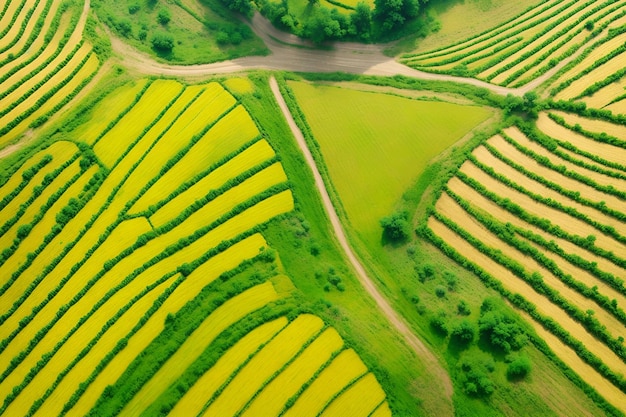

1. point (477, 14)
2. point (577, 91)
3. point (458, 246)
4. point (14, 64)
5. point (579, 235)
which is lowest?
point (579, 235)

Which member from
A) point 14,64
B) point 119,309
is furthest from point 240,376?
point 14,64

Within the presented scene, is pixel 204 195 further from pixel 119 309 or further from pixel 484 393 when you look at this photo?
pixel 484 393

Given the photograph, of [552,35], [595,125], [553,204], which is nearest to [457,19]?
[552,35]

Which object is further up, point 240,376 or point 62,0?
point 62,0

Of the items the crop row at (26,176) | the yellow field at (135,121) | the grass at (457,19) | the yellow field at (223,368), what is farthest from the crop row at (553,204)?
the crop row at (26,176)

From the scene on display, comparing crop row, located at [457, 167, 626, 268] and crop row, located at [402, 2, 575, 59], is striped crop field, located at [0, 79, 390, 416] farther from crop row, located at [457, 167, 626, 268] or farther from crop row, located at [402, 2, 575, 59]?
crop row, located at [402, 2, 575, 59]
